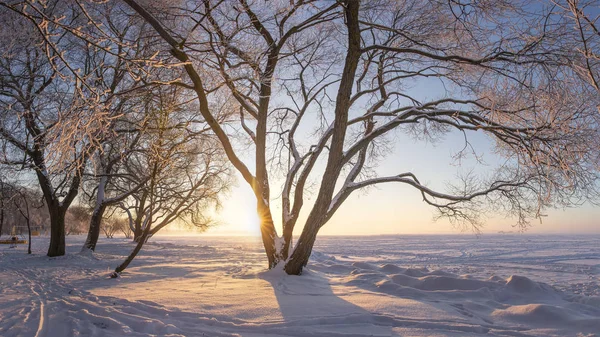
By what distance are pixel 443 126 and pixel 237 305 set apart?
7.08m

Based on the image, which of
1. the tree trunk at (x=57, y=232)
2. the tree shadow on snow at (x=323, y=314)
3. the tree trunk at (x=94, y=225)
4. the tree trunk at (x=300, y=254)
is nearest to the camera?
the tree shadow on snow at (x=323, y=314)

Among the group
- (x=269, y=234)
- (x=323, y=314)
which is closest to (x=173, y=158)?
(x=269, y=234)

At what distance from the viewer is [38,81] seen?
12.0m

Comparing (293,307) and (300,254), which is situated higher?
(300,254)

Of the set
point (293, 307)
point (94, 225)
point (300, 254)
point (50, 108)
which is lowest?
point (293, 307)

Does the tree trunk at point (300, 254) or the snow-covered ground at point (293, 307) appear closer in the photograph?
the snow-covered ground at point (293, 307)

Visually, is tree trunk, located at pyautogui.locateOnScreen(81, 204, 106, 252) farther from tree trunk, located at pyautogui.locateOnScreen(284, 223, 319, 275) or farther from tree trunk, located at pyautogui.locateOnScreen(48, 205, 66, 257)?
tree trunk, located at pyautogui.locateOnScreen(284, 223, 319, 275)

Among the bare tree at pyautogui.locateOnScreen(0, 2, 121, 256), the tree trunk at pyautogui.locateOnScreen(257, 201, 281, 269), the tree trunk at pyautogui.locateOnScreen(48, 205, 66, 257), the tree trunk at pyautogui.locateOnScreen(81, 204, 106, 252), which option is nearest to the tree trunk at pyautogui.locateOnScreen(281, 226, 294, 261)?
the tree trunk at pyautogui.locateOnScreen(257, 201, 281, 269)

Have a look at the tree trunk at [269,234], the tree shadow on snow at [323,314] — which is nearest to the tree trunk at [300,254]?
the tree trunk at [269,234]

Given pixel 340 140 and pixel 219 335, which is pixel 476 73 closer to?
pixel 340 140

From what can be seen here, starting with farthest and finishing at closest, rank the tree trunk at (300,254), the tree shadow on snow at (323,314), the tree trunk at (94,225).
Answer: the tree trunk at (94,225), the tree trunk at (300,254), the tree shadow on snow at (323,314)

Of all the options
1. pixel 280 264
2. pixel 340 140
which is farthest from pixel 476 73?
pixel 280 264

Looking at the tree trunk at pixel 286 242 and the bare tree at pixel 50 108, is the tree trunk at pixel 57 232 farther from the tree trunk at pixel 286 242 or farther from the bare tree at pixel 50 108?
the tree trunk at pixel 286 242

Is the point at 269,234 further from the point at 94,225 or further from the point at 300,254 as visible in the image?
the point at 94,225
